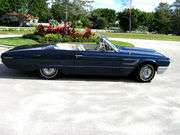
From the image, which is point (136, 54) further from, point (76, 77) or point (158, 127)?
point (158, 127)

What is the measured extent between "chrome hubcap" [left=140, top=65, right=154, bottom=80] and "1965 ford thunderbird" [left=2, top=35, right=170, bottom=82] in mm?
30

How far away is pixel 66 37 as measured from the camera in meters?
15.9

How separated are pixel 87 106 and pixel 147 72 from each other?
2.75 m

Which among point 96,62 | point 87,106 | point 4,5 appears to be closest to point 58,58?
point 96,62

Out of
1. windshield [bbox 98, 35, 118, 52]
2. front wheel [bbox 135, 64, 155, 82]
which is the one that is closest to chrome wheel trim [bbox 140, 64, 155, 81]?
front wheel [bbox 135, 64, 155, 82]

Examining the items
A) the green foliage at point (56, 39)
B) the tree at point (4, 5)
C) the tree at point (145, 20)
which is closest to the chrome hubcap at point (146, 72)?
the green foliage at point (56, 39)

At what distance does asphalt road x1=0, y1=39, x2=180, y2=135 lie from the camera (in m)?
3.37

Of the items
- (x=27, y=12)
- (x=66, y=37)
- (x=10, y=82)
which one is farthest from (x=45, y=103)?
(x=27, y=12)

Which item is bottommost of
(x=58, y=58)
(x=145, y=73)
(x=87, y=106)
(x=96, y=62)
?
(x=87, y=106)

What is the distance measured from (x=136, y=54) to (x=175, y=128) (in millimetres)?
2937

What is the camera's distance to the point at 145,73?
619 centimetres

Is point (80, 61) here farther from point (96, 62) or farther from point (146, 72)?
point (146, 72)

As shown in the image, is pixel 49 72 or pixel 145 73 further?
pixel 145 73

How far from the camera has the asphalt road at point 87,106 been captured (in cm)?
337
